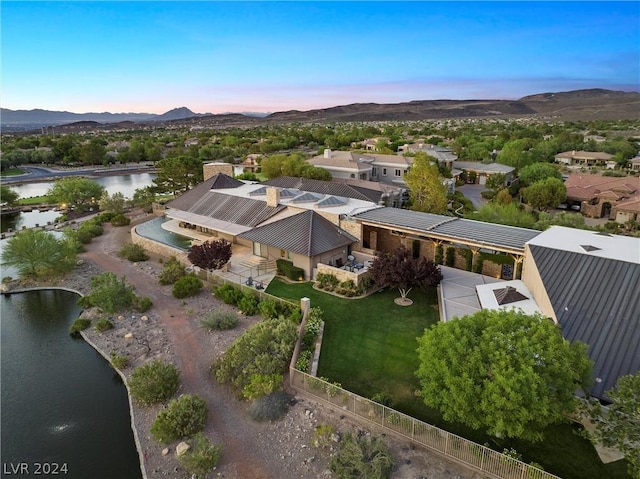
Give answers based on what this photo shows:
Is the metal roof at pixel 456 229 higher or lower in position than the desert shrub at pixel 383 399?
higher

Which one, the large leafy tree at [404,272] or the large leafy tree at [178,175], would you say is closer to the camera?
the large leafy tree at [404,272]

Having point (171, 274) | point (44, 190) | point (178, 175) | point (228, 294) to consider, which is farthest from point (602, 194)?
point (44, 190)

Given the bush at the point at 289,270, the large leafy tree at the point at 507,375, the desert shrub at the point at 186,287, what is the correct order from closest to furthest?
the large leafy tree at the point at 507,375
the desert shrub at the point at 186,287
the bush at the point at 289,270

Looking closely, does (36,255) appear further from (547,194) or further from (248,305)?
(547,194)

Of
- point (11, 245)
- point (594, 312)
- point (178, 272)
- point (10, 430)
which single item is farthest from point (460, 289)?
point (11, 245)

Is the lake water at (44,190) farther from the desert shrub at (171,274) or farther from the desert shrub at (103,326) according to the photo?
the desert shrub at (103,326)

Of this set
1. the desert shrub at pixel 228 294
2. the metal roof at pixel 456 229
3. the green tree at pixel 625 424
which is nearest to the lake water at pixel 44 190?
the desert shrub at pixel 228 294
